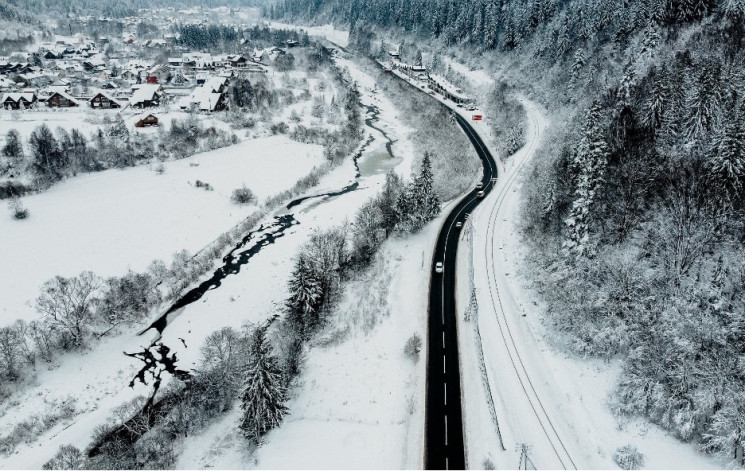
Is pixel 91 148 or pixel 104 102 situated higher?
pixel 104 102

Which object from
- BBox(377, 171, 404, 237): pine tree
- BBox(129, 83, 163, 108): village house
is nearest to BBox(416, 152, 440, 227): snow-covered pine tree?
BBox(377, 171, 404, 237): pine tree

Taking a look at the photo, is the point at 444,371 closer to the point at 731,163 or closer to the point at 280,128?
the point at 731,163

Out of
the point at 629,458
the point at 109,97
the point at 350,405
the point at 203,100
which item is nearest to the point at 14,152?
the point at 109,97

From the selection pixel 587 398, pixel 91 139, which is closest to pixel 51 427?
pixel 587 398

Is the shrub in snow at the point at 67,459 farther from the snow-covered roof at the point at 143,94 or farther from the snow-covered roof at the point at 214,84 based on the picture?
the snow-covered roof at the point at 214,84

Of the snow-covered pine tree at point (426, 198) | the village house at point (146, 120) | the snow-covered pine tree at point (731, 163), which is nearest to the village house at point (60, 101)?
the village house at point (146, 120)

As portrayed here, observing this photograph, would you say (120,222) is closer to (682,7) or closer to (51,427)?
(51,427)
